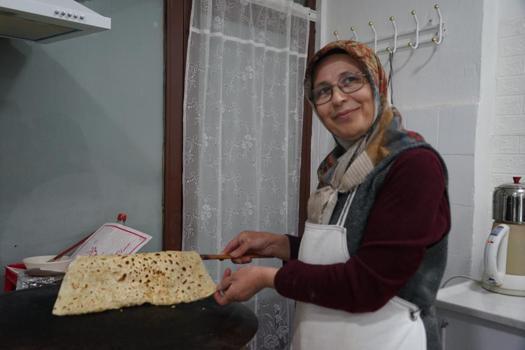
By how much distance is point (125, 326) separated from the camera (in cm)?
111

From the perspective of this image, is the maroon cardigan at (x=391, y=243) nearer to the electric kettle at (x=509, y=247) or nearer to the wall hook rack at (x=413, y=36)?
the electric kettle at (x=509, y=247)

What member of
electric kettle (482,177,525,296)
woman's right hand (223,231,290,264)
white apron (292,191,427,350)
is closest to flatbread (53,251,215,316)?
woman's right hand (223,231,290,264)

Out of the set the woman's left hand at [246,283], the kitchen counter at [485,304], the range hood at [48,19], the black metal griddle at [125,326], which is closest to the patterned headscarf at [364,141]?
the woman's left hand at [246,283]

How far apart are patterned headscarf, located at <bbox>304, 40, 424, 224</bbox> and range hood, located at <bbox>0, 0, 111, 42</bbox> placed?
1.94 ft

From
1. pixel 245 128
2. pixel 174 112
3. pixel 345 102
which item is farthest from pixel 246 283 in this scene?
pixel 245 128

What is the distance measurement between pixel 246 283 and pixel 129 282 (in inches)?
13.9

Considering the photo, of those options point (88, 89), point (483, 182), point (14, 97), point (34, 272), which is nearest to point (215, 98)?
point (88, 89)

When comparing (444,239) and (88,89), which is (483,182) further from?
(88,89)

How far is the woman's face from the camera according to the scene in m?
1.11

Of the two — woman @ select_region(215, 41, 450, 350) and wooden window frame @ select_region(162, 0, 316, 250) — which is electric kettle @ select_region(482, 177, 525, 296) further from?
wooden window frame @ select_region(162, 0, 316, 250)

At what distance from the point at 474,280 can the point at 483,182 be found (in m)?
0.41

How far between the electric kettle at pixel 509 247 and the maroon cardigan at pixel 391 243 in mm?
742

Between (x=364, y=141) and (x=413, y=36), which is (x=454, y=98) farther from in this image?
(x=364, y=141)

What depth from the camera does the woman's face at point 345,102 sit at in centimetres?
111
